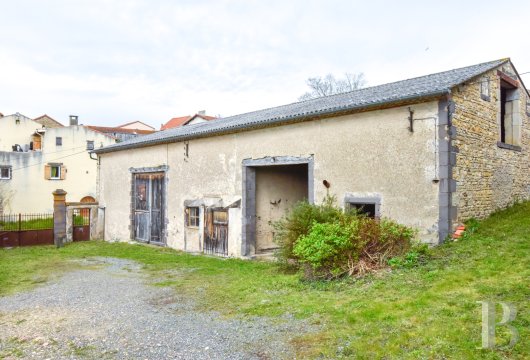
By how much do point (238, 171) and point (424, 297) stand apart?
7617 mm

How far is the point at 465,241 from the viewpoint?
8062 mm

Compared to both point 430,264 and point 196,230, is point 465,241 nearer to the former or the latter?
point 430,264

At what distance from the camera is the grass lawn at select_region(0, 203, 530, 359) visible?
432 cm

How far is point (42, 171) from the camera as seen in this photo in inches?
1120

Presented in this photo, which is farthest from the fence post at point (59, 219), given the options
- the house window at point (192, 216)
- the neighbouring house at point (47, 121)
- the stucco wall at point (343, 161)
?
the neighbouring house at point (47, 121)

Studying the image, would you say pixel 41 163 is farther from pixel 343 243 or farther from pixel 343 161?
pixel 343 243

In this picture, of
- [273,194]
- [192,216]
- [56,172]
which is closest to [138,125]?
[56,172]

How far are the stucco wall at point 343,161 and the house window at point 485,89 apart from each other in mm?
2283

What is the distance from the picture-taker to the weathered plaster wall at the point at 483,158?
8.75 meters

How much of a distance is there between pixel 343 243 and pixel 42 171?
26869 mm

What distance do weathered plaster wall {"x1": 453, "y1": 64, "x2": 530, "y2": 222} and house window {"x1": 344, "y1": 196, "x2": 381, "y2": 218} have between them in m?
1.57

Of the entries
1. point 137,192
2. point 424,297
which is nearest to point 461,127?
point 424,297

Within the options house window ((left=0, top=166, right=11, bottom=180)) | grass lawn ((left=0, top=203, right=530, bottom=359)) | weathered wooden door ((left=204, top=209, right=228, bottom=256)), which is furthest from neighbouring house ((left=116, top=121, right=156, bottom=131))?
grass lawn ((left=0, top=203, right=530, bottom=359))

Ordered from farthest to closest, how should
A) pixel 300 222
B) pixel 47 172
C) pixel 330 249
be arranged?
pixel 47 172
pixel 300 222
pixel 330 249
